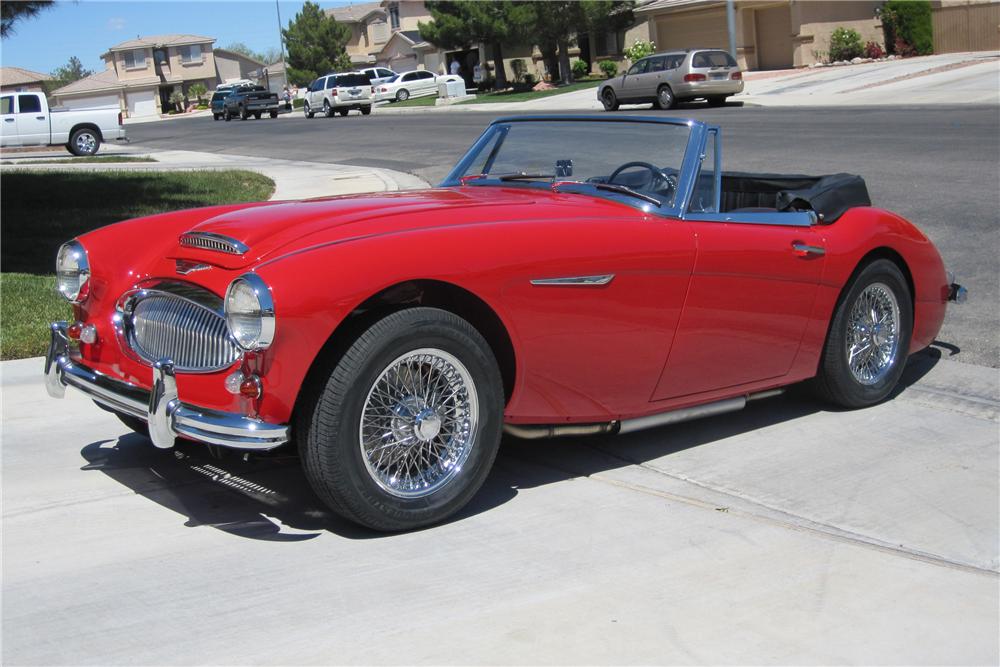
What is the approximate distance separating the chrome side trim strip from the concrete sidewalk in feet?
23.9

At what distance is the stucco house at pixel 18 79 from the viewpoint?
87.9 metres

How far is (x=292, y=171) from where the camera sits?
1955 centimetres

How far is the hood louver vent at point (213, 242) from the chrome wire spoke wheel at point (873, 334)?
2968 mm

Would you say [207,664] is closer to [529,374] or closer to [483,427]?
[483,427]

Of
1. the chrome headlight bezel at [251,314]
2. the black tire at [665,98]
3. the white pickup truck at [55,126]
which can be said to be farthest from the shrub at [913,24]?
the chrome headlight bezel at [251,314]

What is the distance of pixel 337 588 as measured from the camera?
3414mm

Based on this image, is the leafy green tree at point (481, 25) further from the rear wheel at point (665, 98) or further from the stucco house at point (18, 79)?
the stucco house at point (18, 79)

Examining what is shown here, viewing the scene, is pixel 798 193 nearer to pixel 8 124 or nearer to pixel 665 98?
pixel 665 98

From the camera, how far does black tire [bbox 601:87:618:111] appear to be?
102ft

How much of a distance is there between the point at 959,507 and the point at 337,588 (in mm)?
2386

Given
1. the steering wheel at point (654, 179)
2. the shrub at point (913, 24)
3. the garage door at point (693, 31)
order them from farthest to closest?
1. the garage door at point (693, 31)
2. the shrub at point (913, 24)
3. the steering wheel at point (654, 179)

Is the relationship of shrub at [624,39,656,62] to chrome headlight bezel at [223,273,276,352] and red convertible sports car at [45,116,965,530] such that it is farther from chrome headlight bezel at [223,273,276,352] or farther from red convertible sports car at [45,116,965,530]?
chrome headlight bezel at [223,273,276,352]

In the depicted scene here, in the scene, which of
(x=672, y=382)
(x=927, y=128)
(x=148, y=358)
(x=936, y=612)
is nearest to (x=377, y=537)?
(x=148, y=358)

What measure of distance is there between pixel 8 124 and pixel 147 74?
72773 mm
